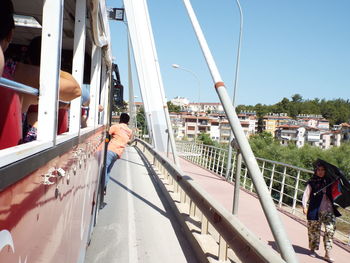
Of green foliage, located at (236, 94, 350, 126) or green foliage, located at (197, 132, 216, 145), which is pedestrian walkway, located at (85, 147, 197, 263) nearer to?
green foliage, located at (197, 132, 216, 145)

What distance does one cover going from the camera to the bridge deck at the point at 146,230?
4.83 meters

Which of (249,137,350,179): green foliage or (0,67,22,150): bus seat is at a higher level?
(0,67,22,150): bus seat

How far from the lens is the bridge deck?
4.83 metres

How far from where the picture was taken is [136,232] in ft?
18.9

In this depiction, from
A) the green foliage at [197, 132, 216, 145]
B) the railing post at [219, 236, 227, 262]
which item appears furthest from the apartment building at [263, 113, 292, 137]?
the railing post at [219, 236, 227, 262]

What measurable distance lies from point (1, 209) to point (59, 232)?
93cm

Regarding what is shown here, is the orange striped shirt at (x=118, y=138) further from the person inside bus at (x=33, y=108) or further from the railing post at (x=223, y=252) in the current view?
the person inside bus at (x=33, y=108)

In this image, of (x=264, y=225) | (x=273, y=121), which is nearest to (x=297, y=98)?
(x=273, y=121)

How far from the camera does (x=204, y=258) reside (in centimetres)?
445

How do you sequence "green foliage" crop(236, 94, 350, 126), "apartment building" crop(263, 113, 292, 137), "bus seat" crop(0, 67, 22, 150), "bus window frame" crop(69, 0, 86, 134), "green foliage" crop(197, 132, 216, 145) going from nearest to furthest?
"bus seat" crop(0, 67, 22, 150) → "bus window frame" crop(69, 0, 86, 134) → "green foliage" crop(197, 132, 216, 145) → "apartment building" crop(263, 113, 292, 137) → "green foliage" crop(236, 94, 350, 126)

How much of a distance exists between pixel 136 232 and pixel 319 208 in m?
2.72

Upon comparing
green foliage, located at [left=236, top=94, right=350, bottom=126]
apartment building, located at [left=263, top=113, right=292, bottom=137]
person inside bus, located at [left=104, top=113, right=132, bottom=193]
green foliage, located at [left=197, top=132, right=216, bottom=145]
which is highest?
green foliage, located at [left=236, top=94, right=350, bottom=126]

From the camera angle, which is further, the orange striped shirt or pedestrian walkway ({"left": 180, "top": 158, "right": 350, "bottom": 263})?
the orange striped shirt

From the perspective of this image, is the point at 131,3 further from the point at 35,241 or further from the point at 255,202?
the point at 35,241
